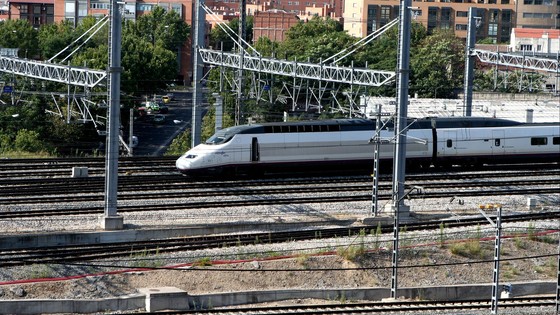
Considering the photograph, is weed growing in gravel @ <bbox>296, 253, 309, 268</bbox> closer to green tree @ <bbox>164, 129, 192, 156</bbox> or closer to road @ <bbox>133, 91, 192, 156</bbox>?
green tree @ <bbox>164, 129, 192, 156</bbox>

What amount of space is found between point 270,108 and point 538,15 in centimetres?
5005

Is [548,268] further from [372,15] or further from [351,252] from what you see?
[372,15]

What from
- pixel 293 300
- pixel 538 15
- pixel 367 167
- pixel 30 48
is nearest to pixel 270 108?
pixel 367 167

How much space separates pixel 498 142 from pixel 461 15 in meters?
58.5

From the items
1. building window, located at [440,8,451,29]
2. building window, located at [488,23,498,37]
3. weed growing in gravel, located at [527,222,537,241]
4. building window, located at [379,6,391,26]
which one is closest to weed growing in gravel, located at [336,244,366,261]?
weed growing in gravel, located at [527,222,537,241]

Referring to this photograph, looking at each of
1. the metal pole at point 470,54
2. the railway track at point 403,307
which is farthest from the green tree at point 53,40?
the railway track at point 403,307

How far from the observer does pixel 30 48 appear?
250 feet

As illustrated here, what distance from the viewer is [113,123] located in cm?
2655

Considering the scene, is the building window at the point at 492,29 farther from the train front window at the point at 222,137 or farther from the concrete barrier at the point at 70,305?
the concrete barrier at the point at 70,305

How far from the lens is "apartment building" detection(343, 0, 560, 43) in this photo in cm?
9206

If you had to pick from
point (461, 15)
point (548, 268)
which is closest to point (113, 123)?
point (548, 268)

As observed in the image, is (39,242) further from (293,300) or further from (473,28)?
(473,28)

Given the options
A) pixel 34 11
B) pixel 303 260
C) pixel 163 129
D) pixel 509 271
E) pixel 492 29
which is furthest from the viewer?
pixel 34 11

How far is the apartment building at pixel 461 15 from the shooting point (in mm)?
92062
